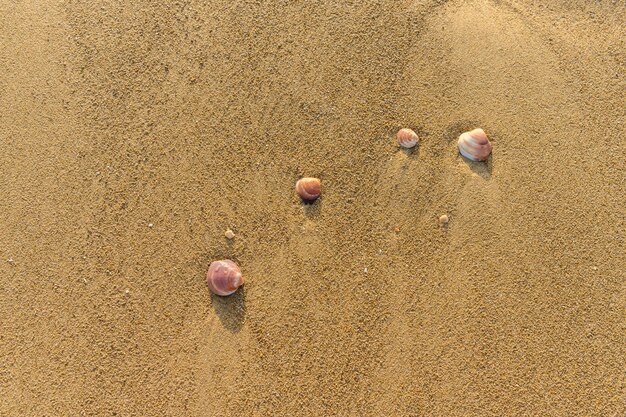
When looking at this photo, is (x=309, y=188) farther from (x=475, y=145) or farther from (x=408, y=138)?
(x=475, y=145)

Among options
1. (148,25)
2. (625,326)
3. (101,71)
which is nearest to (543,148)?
(625,326)

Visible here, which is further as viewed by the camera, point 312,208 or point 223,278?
point 312,208

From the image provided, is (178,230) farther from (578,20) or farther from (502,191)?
(578,20)

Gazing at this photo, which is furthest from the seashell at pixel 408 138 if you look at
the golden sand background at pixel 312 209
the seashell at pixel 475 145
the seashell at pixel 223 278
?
the seashell at pixel 223 278

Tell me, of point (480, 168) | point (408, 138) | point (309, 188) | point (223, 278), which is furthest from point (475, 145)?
point (223, 278)

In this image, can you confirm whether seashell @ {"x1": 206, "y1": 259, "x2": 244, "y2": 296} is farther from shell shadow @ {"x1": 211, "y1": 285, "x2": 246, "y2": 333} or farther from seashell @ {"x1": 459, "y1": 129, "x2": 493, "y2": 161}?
seashell @ {"x1": 459, "y1": 129, "x2": 493, "y2": 161}

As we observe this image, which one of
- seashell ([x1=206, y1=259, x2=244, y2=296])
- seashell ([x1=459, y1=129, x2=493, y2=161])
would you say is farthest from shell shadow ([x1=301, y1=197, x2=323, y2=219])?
seashell ([x1=459, y1=129, x2=493, y2=161])
